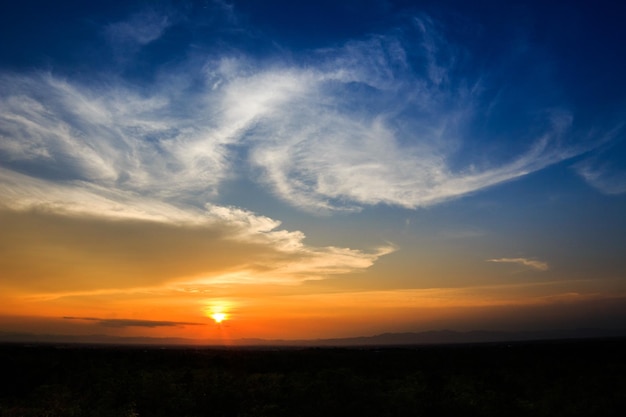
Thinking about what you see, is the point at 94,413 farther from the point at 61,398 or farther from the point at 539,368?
the point at 539,368

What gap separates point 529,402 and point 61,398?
940 inches

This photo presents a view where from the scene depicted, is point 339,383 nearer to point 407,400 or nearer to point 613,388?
point 407,400

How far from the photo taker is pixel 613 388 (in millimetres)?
26188

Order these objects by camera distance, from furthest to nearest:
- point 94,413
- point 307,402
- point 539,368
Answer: point 539,368 < point 307,402 < point 94,413

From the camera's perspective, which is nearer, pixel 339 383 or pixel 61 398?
pixel 61 398

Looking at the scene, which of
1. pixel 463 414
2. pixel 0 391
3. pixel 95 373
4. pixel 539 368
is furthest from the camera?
pixel 539 368

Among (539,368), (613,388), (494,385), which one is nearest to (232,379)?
(494,385)

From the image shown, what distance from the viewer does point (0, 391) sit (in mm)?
29266

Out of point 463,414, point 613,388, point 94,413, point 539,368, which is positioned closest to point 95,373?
point 94,413

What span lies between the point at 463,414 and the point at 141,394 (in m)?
17.0

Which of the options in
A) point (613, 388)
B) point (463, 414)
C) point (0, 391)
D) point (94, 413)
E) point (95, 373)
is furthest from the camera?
point (95, 373)

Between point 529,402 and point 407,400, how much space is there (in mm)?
6210

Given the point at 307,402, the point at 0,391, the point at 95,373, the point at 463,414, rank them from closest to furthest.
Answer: the point at 463,414
the point at 307,402
the point at 0,391
the point at 95,373

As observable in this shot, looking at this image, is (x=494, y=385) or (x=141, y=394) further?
(x=494, y=385)
